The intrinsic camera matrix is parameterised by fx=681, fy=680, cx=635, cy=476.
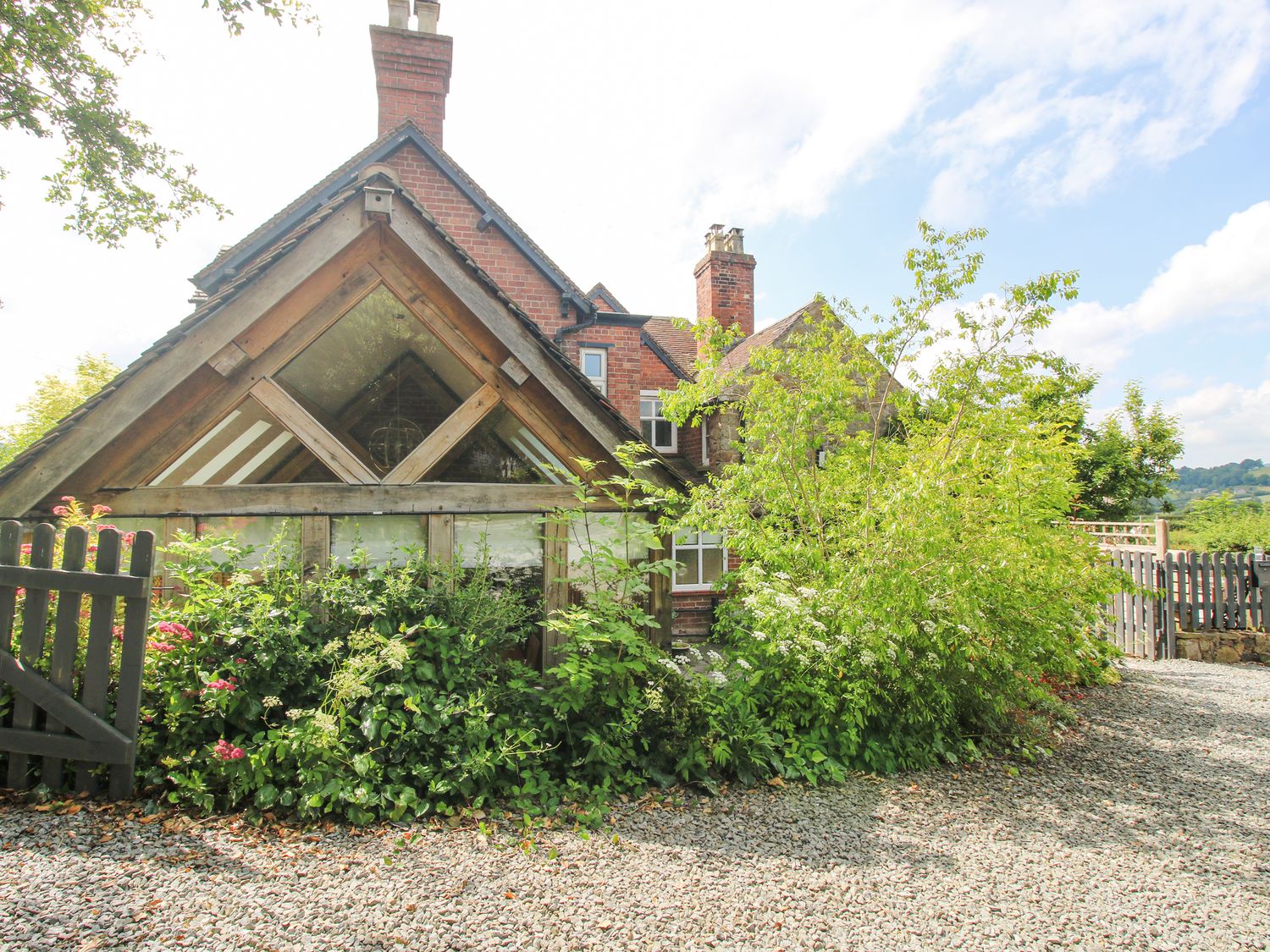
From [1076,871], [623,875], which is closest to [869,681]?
[1076,871]

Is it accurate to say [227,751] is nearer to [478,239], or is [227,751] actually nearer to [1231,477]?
[478,239]

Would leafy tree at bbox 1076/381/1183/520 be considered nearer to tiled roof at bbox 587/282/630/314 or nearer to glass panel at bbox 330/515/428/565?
tiled roof at bbox 587/282/630/314

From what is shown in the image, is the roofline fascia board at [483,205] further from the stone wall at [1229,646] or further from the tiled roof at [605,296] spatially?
the stone wall at [1229,646]

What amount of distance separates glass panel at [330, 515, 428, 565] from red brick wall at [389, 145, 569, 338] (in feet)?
23.4

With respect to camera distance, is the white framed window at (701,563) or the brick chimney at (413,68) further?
the white framed window at (701,563)

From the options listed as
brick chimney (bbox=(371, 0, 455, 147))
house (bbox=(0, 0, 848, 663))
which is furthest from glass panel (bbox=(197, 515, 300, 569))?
brick chimney (bbox=(371, 0, 455, 147))

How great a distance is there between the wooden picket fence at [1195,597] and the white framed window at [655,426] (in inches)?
374

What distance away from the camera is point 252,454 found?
5801mm

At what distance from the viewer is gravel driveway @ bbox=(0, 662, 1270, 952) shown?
9.91ft

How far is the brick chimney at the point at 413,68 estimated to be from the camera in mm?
12648

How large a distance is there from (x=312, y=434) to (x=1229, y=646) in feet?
42.8

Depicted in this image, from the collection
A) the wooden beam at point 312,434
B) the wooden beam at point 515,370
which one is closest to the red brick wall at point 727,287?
the wooden beam at point 515,370

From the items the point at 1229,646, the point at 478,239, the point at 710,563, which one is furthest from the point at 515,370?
the point at 1229,646

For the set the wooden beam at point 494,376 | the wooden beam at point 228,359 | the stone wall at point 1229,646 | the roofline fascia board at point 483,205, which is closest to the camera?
the wooden beam at point 228,359
